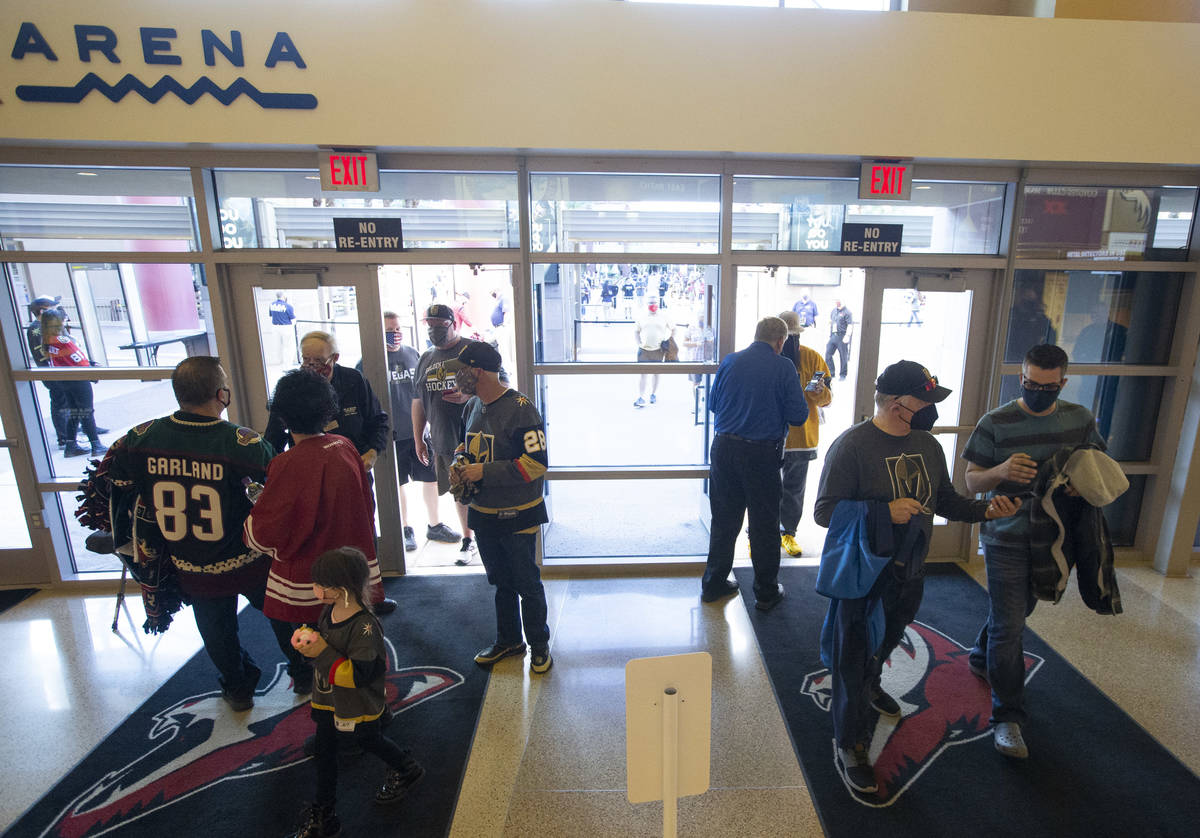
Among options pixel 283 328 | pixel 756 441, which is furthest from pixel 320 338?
pixel 756 441

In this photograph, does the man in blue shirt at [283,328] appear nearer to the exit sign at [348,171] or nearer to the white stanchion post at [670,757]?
the exit sign at [348,171]

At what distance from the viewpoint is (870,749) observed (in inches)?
107

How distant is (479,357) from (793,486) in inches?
110

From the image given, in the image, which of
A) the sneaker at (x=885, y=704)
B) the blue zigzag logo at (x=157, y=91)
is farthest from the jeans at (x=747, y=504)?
the blue zigzag logo at (x=157, y=91)

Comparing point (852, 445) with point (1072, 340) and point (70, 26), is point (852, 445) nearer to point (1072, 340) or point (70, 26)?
point (1072, 340)

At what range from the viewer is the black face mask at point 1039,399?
2.61 metres

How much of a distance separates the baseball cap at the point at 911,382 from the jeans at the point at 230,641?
9.41 ft

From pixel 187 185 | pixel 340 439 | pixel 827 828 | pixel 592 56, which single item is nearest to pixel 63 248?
pixel 187 185

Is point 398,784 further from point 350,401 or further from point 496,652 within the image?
point 350,401

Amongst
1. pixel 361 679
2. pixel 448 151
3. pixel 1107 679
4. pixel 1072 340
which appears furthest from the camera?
pixel 1072 340

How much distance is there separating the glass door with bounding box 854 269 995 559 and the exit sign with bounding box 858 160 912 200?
0.53m

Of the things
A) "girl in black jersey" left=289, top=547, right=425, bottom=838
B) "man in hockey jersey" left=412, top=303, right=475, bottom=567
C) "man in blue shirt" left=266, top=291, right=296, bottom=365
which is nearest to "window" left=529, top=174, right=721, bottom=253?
"man in hockey jersey" left=412, top=303, right=475, bottom=567

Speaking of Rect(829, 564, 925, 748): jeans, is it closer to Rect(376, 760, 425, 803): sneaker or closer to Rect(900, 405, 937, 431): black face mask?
Rect(900, 405, 937, 431): black face mask

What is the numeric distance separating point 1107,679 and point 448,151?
15.6 feet
